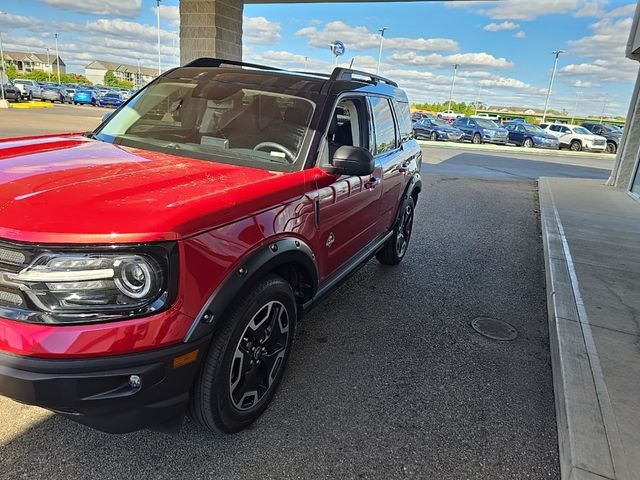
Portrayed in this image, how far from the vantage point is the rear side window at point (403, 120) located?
198 inches

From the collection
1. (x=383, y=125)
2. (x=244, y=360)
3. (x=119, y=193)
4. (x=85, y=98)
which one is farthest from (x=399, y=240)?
(x=85, y=98)

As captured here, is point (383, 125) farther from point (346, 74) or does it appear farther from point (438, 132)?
point (438, 132)

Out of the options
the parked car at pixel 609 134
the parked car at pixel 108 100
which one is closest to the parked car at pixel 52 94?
the parked car at pixel 108 100

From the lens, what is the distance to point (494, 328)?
160 inches

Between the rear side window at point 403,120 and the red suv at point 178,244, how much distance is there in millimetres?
1416

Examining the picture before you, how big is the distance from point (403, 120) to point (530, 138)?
27.0 meters

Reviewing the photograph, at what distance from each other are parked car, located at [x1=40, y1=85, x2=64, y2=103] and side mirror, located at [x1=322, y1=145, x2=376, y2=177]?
5010 cm

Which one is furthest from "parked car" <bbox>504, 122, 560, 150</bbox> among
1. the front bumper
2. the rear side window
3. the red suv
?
the front bumper

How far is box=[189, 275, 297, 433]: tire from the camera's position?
7.19ft

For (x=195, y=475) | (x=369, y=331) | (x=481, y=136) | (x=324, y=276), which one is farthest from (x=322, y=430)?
(x=481, y=136)

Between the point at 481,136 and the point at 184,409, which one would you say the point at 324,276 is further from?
the point at 481,136

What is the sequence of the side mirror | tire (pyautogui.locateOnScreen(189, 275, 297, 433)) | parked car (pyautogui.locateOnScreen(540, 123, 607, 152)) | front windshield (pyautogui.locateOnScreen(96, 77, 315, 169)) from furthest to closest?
parked car (pyautogui.locateOnScreen(540, 123, 607, 152)), front windshield (pyautogui.locateOnScreen(96, 77, 315, 169)), the side mirror, tire (pyautogui.locateOnScreen(189, 275, 297, 433))

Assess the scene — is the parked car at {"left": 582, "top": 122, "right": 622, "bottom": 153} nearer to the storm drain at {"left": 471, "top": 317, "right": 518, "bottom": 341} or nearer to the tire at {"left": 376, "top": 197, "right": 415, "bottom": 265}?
the tire at {"left": 376, "top": 197, "right": 415, "bottom": 265}

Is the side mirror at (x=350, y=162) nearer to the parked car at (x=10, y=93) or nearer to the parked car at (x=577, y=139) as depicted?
the parked car at (x=577, y=139)
